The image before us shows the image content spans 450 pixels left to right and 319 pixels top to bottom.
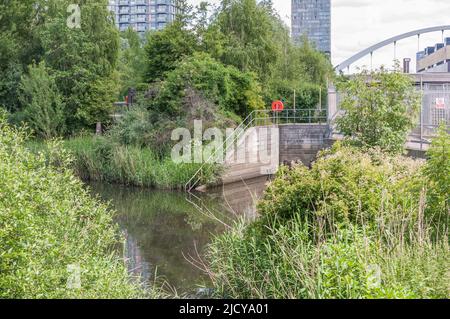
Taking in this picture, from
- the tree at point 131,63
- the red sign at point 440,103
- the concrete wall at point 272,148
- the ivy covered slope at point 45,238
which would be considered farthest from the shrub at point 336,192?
the tree at point 131,63

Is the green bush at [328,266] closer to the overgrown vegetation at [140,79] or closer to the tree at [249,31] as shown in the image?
the overgrown vegetation at [140,79]

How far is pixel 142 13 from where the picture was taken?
91.1 m

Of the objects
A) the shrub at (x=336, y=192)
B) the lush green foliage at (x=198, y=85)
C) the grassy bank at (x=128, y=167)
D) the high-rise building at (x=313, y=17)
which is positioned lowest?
the grassy bank at (x=128, y=167)

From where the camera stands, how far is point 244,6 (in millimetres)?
29938

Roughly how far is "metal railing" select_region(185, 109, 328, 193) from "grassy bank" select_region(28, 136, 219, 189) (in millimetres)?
256

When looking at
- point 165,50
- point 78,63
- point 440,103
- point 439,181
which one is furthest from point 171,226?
point 78,63

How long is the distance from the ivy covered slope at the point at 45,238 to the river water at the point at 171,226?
1603 millimetres

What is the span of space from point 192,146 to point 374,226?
597 inches

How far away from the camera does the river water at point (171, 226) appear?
10.1 m

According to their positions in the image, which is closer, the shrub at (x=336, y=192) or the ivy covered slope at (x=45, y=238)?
the ivy covered slope at (x=45, y=238)

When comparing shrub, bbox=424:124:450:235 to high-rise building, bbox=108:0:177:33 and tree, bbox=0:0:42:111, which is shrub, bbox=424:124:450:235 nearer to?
tree, bbox=0:0:42:111

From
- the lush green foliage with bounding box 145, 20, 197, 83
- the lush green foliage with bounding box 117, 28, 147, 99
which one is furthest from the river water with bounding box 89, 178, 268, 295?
the lush green foliage with bounding box 117, 28, 147, 99

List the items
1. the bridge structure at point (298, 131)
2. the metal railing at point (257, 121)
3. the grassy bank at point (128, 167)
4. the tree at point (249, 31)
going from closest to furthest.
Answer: the bridge structure at point (298, 131)
the metal railing at point (257, 121)
the grassy bank at point (128, 167)
the tree at point (249, 31)
